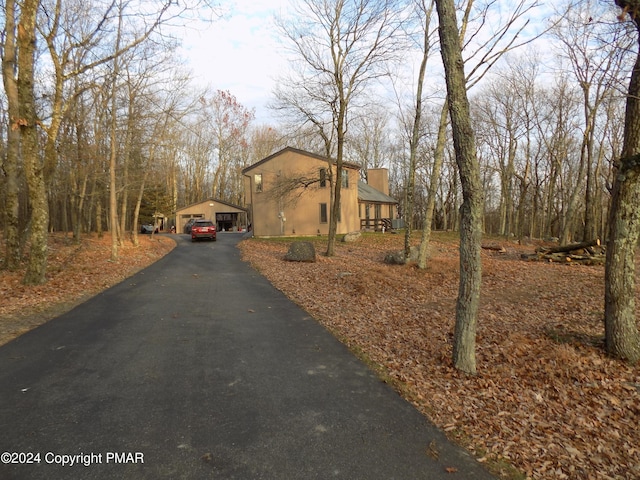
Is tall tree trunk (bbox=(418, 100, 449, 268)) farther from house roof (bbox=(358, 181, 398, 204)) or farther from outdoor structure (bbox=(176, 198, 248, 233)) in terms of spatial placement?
outdoor structure (bbox=(176, 198, 248, 233))

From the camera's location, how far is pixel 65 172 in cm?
2172

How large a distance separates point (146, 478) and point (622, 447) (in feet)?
12.3

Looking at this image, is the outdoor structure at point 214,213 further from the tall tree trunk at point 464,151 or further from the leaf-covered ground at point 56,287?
the tall tree trunk at point 464,151

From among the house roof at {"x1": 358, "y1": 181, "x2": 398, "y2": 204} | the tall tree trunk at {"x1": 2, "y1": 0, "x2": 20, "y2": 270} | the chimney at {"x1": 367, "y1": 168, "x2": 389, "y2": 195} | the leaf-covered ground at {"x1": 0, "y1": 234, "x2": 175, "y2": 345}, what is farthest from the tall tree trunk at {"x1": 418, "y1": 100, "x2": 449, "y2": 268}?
the chimney at {"x1": 367, "y1": 168, "x2": 389, "y2": 195}

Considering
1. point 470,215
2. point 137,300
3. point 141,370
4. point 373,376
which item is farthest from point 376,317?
point 137,300

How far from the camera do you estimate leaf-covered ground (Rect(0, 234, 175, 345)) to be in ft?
22.6

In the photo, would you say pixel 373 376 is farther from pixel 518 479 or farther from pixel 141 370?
pixel 141 370

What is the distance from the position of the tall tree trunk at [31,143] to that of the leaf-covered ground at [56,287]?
650 mm

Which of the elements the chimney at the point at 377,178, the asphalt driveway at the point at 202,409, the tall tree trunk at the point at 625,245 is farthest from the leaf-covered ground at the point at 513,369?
the chimney at the point at 377,178

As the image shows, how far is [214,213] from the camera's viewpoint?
44.2 metres

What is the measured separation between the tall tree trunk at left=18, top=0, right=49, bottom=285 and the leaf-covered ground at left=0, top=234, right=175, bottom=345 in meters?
0.65

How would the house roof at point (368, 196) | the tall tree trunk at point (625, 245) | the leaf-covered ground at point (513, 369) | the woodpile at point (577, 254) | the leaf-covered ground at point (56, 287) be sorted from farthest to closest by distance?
1. the house roof at point (368, 196)
2. the woodpile at point (577, 254)
3. the leaf-covered ground at point (56, 287)
4. the tall tree trunk at point (625, 245)
5. the leaf-covered ground at point (513, 369)

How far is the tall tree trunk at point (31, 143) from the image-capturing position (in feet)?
29.9

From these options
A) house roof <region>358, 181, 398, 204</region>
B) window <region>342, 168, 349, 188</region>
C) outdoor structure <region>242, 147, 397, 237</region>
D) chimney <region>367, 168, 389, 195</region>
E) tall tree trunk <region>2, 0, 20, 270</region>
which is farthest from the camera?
chimney <region>367, 168, 389, 195</region>
